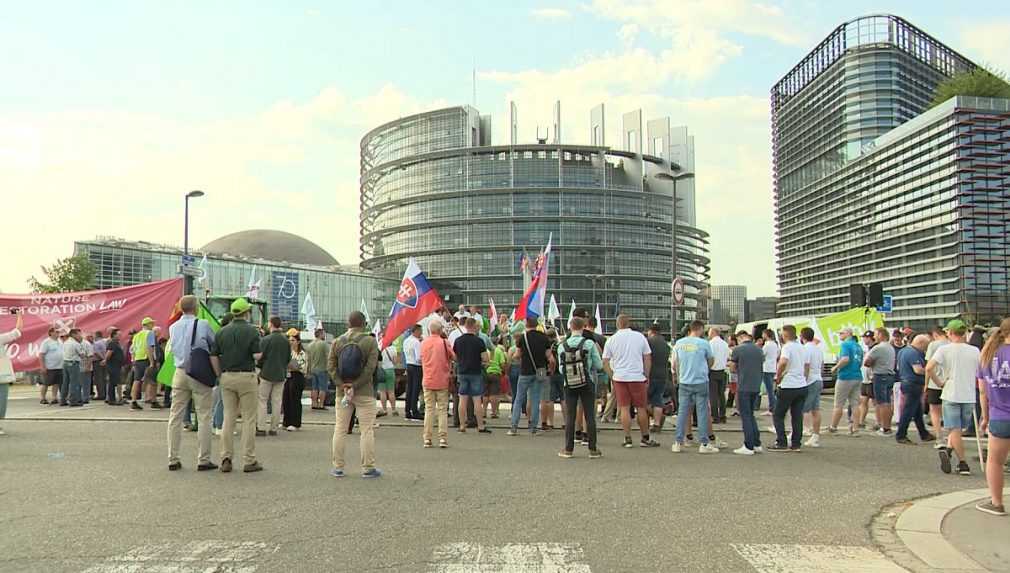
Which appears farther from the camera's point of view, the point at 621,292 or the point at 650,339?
the point at 621,292

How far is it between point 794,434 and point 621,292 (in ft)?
352

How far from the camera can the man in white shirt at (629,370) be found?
→ 10883 mm

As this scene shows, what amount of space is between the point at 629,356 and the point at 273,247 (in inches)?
5303

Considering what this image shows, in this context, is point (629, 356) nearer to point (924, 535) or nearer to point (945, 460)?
point (945, 460)

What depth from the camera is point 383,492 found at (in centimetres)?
734

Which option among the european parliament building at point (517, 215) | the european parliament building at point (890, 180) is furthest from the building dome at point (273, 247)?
the european parliament building at point (890, 180)

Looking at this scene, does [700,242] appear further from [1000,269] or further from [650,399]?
[650,399]

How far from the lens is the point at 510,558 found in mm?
5055

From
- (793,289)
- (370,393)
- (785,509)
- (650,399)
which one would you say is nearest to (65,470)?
(370,393)

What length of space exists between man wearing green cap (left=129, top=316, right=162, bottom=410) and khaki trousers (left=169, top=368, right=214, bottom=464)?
7.55 m

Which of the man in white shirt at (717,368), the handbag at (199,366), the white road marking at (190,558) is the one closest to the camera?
the white road marking at (190,558)

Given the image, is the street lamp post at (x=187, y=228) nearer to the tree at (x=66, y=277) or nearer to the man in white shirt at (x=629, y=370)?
the tree at (x=66, y=277)

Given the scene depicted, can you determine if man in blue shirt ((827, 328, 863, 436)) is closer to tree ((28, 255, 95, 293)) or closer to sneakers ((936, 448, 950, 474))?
sneakers ((936, 448, 950, 474))

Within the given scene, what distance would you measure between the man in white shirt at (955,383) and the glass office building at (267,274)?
62.6m
